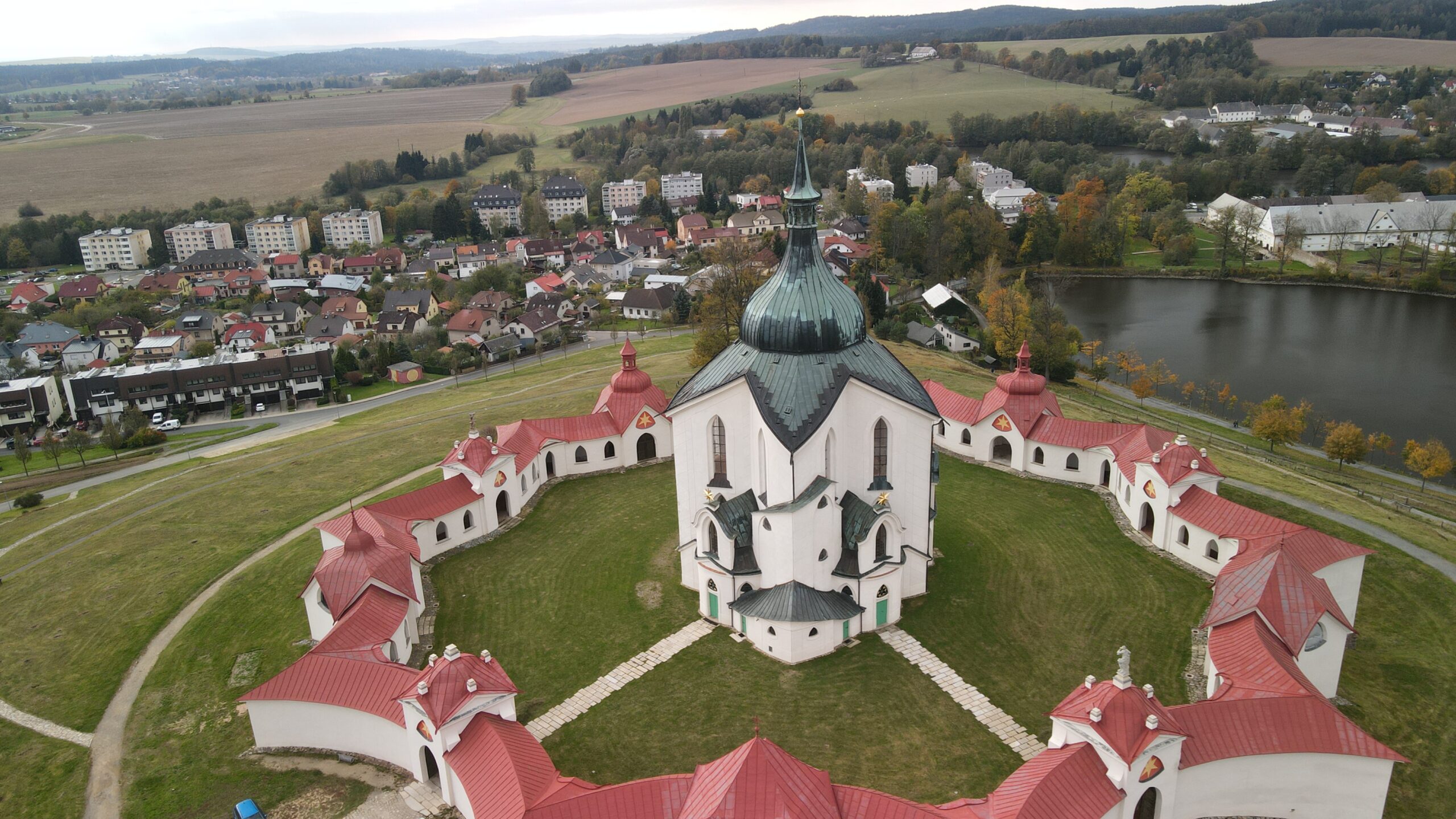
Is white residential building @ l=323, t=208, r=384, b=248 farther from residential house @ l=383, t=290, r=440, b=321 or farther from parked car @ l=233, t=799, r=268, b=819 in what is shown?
parked car @ l=233, t=799, r=268, b=819

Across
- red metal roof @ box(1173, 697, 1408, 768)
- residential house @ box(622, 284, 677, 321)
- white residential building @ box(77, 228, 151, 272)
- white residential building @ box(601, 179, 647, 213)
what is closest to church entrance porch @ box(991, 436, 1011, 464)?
red metal roof @ box(1173, 697, 1408, 768)

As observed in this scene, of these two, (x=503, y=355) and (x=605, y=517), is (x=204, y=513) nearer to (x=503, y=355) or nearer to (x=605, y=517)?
(x=605, y=517)

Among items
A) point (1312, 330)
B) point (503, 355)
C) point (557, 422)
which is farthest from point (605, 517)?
point (1312, 330)

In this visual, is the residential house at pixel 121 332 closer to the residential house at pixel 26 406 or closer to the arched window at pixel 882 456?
the residential house at pixel 26 406

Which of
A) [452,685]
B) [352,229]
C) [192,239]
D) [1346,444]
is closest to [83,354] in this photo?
[352,229]

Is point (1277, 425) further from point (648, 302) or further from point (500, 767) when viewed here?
point (648, 302)

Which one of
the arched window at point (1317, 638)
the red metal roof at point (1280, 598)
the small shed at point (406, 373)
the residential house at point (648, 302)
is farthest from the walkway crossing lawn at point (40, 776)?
the residential house at point (648, 302)
